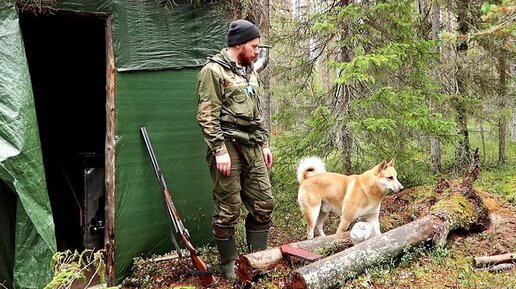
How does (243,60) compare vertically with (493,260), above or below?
above

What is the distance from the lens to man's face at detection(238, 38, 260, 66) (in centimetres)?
407

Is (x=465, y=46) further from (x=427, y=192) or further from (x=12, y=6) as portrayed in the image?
(x=12, y=6)

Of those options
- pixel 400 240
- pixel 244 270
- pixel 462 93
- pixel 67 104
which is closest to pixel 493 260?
pixel 400 240

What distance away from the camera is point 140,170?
15.3ft

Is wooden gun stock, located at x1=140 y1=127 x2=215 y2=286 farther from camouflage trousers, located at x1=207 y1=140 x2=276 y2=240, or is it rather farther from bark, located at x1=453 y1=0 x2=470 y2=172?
bark, located at x1=453 y1=0 x2=470 y2=172

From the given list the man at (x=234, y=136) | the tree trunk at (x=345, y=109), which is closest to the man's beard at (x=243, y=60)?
the man at (x=234, y=136)

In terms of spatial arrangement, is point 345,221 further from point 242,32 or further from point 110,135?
point 110,135

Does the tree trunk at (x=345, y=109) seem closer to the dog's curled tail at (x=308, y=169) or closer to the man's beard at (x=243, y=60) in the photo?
the dog's curled tail at (x=308, y=169)

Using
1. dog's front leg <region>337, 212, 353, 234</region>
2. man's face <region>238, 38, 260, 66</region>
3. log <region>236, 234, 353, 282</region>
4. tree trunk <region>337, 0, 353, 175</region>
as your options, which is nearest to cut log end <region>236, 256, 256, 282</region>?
log <region>236, 234, 353, 282</region>

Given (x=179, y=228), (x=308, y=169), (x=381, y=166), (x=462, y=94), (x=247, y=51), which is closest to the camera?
(x=247, y=51)

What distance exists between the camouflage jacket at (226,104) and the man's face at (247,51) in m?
0.10

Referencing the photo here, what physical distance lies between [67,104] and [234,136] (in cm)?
381

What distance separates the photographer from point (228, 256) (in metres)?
4.32

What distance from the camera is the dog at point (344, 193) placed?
17.0 ft
